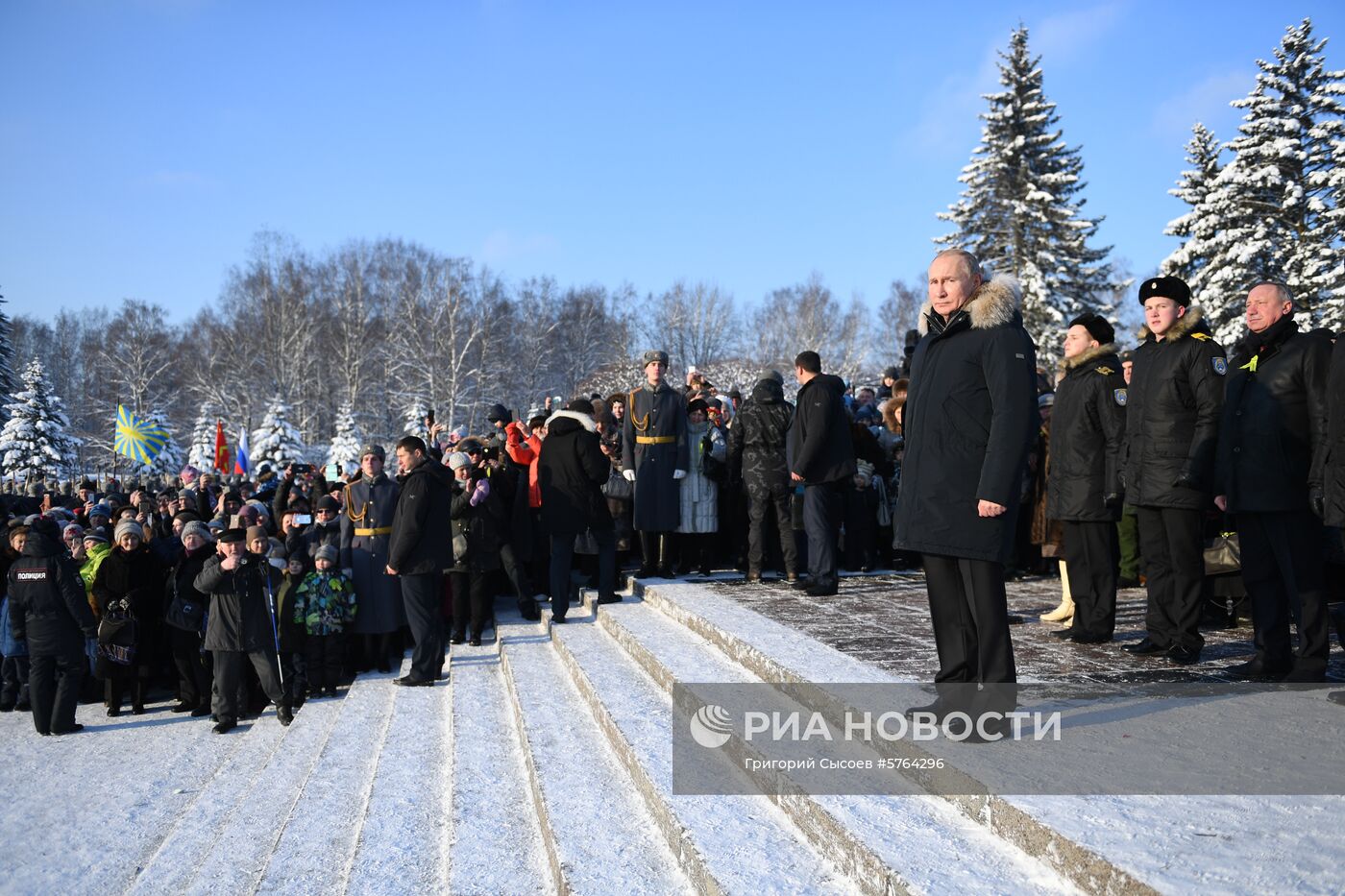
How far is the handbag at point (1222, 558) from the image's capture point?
603 cm

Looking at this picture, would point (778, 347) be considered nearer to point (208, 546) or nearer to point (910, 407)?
point (208, 546)

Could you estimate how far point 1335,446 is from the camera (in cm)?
419

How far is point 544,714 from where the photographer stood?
19.1 ft

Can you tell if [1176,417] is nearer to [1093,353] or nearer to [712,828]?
[1093,353]

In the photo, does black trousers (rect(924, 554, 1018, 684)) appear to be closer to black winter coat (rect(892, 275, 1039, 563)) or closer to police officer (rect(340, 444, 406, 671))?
black winter coat (rect(892, 275, 1039, 563))

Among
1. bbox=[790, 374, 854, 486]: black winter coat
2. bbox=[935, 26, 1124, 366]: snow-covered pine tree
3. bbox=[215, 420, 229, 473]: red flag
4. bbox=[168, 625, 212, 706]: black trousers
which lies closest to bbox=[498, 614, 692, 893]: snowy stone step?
bbox=[790, 374, 854, 486]: black winter coat

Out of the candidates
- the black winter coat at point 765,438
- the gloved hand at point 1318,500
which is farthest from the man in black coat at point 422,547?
the gloved hand at point 1318,500

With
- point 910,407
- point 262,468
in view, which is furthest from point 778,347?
point 910,407

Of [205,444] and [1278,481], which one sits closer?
[1278,481]

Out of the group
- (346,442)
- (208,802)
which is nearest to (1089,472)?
(208,802)

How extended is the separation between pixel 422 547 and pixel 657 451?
2.48 meters

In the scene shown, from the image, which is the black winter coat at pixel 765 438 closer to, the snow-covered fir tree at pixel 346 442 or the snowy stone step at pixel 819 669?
the snowy stone step at pixel 819 669

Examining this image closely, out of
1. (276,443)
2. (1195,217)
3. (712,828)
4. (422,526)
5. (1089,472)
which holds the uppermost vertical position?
(1195,217)

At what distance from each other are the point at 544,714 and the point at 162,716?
5.99m
